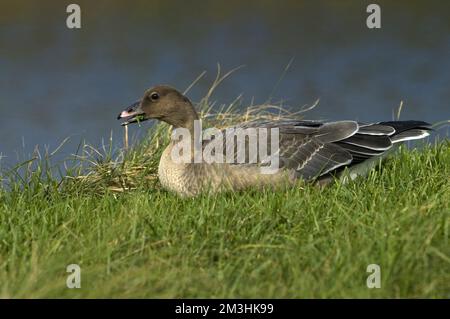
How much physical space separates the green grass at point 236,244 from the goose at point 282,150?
42 centimetres

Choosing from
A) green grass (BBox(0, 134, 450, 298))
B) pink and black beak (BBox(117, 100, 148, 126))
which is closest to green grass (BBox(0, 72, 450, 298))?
green grass (BBox(0, 134, 450, 298))

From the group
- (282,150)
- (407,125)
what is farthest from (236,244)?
(407,125)

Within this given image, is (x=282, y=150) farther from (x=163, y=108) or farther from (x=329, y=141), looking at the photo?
(x=163, y=108)

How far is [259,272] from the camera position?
17.5ft

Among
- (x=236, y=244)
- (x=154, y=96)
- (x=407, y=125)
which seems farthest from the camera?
(x=407, y=125)

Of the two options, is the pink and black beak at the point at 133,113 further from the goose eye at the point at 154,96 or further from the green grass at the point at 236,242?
the green grass at the point at 236,242

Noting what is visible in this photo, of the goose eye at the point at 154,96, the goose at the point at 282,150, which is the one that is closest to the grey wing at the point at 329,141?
the goose at the point at 282,150

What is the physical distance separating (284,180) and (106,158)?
205 centimetres

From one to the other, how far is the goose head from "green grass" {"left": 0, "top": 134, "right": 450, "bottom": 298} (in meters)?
1.12

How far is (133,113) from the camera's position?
8.23m

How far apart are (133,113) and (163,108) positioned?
1.02ft

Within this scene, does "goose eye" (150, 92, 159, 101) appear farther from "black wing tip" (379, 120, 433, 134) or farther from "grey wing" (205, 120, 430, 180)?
"black wing tip" (379, 120, 433, 134)

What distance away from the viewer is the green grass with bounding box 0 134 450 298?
5023mm
